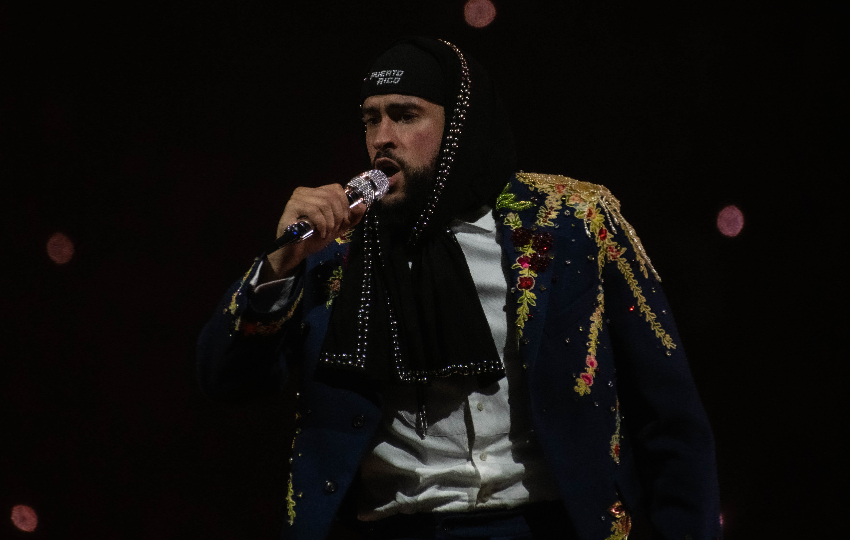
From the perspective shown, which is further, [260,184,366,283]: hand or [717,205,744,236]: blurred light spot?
[717,205,744,236]: blurred light spot

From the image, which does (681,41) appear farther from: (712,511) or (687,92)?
(712,511)

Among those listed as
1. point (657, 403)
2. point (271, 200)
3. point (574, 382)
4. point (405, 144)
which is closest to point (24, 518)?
point (271, 200)

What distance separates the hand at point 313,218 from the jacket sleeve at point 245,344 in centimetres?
4

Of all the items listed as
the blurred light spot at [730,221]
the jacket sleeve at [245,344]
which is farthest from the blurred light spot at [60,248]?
the blurred light spot at [730,221]

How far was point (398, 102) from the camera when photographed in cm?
162

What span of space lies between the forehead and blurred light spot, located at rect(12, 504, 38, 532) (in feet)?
5.74

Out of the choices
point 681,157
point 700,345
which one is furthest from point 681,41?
point 700,345

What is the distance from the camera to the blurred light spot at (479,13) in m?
2.22

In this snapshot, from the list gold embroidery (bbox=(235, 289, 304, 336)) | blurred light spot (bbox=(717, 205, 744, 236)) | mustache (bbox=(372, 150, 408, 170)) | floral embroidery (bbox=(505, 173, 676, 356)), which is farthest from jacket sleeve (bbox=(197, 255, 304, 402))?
blurred light spot (bbox=(717, 205, 744, 236))

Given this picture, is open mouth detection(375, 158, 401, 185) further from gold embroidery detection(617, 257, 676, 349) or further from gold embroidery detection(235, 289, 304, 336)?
gold embroidery detection(617, 257, 676, 349)

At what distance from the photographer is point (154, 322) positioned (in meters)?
2.32

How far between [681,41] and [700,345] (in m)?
0.87

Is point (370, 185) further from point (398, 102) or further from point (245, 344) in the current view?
point (245, 344)

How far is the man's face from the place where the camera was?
5.26 feet
